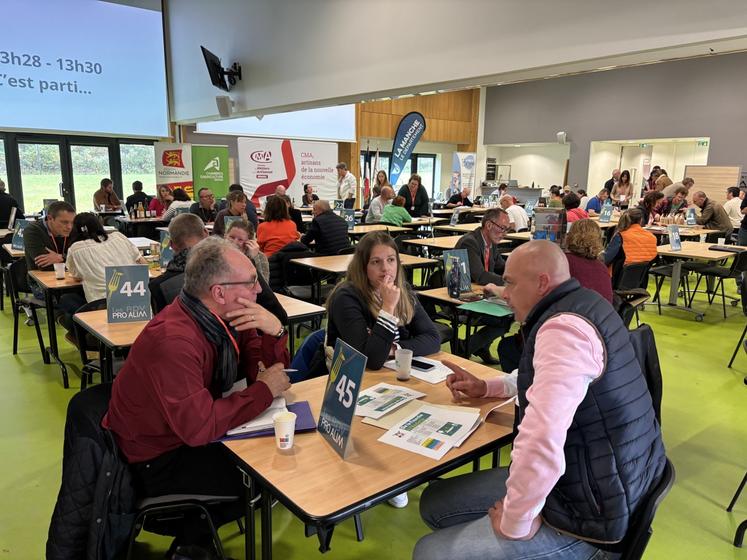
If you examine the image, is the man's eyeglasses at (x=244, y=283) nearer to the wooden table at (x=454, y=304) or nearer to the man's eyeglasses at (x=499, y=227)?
the wooden table at (x=454, y=304)

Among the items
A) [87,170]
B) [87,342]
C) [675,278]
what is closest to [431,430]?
[87,342]

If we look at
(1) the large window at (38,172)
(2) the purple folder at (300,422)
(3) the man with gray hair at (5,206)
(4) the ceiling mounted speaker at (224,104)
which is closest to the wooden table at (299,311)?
(2) the purple folder at (300,422)

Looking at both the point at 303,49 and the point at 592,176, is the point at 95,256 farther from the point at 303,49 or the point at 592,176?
the point at 592,176

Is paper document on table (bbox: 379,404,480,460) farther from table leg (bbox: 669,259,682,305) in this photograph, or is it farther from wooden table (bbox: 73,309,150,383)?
table leg (bbox: 669,259,682,305)

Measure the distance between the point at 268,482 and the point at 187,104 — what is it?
1138 cm

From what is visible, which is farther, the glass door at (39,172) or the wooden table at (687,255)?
the glass door at (39,172)

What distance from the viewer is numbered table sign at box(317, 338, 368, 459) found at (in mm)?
1439

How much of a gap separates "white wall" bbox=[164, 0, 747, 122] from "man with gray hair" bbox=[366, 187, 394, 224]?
155 cm

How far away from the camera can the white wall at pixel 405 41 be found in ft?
14.4

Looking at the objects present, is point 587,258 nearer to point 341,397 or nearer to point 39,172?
point 341,397

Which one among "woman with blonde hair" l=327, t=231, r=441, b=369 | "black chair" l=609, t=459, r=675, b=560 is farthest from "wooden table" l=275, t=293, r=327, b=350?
"black chair" l=609, t=459, r=675, b=560

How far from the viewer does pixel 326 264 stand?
4.90 meters

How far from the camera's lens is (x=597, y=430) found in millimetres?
1254

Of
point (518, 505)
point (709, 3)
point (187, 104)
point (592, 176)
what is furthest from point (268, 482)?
point (592, 176)
